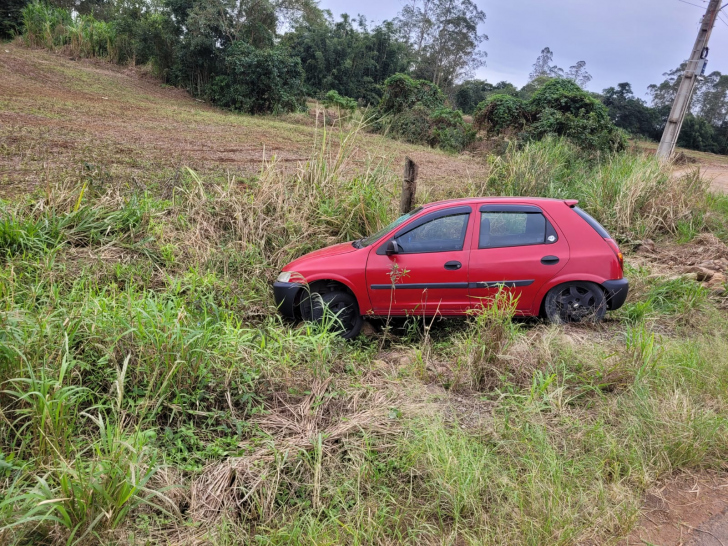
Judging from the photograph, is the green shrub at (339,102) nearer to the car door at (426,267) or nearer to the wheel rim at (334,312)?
the car door at (426,267)

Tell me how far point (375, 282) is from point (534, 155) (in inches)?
298

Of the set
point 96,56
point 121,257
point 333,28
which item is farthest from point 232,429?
point 333,28

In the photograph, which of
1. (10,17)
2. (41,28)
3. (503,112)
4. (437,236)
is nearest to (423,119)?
(503,112)

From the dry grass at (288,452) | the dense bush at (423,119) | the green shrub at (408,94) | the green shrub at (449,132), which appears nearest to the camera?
the dry grass at (288,452)

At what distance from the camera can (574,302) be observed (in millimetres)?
5320

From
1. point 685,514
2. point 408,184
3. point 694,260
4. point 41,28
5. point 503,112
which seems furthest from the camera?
point 41,28

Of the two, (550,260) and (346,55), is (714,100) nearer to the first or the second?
(346,55)

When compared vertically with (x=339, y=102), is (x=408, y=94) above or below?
→ above

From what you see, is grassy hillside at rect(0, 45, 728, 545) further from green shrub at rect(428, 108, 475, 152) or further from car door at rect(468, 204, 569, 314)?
green shrub at rect(428, 108, 475, 152)

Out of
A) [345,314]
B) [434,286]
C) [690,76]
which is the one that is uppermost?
[690,76]

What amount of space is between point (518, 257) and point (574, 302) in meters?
0.86

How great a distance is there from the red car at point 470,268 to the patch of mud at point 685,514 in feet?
8.07

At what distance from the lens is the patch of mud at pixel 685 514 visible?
250 cm

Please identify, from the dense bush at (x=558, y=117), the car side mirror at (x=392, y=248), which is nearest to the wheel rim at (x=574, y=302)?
Result: the car side mirror at (x=392, y=248)
